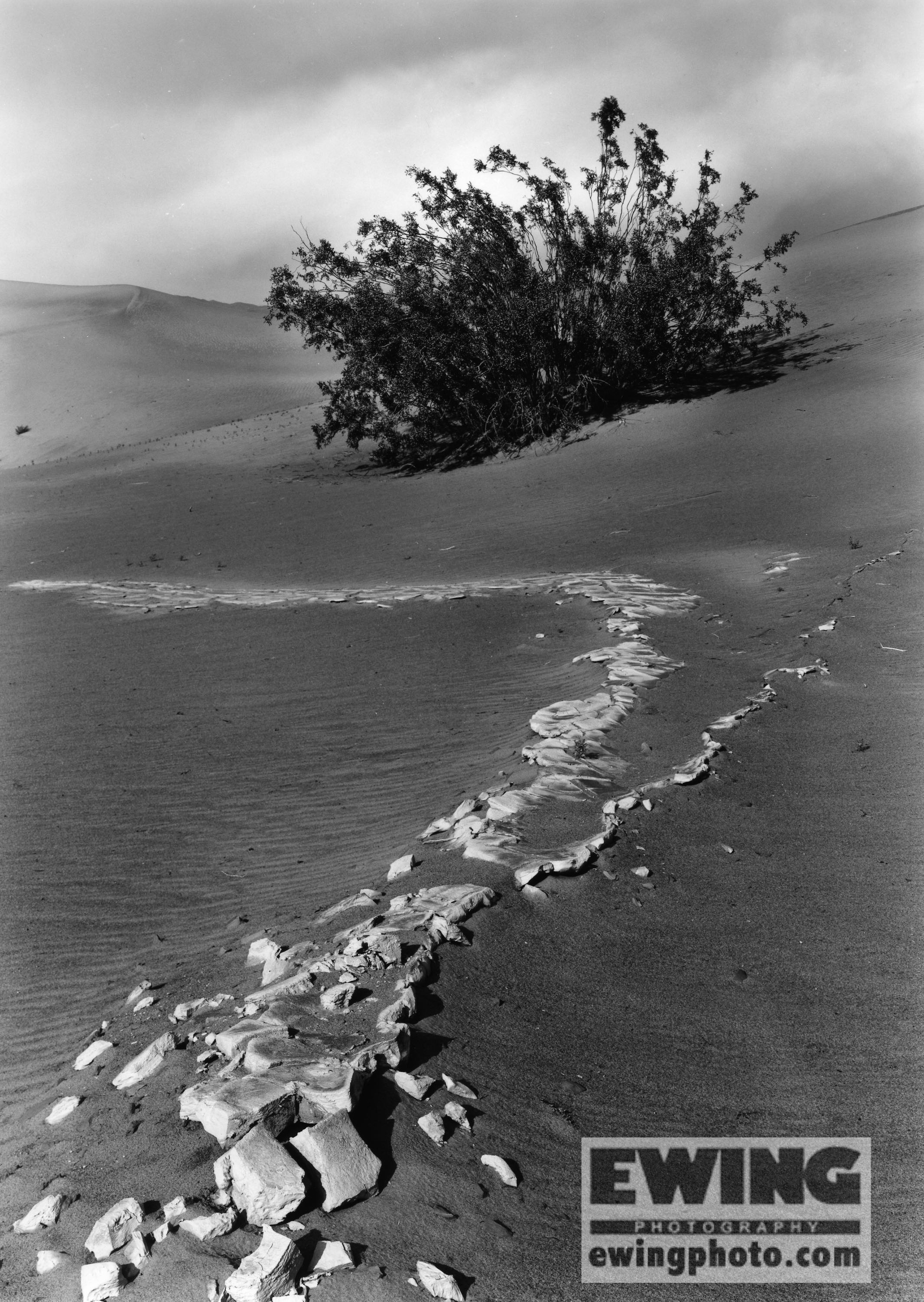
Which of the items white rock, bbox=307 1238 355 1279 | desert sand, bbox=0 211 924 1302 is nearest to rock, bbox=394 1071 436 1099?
desert sand, bbox=0 211 924 1302

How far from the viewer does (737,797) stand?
5.78 meters

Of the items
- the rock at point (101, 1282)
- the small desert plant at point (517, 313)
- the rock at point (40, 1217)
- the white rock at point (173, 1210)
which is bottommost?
the rock at point (40, 1217)

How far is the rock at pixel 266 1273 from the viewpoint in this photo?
8.16 feet

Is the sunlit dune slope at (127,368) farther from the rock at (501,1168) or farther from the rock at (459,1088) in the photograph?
the rock at (501,1168)

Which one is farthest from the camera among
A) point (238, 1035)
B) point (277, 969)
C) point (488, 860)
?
point (488, 860)

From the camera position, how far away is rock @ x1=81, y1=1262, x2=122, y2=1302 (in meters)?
2.56

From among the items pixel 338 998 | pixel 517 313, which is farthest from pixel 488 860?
pixel 517 313

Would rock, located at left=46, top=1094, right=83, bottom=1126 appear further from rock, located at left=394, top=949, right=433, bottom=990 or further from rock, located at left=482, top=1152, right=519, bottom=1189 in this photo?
rock, located at left=482, top=1152, right=519, bottom=1189

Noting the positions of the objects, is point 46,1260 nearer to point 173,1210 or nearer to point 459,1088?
point 173,1210

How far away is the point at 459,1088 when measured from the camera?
10.7 ft

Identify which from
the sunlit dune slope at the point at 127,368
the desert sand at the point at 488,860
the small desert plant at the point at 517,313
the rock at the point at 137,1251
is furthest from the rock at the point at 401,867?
the sunlit dune slope at the point at 127,368

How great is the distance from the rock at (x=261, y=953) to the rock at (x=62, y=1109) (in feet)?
2.99

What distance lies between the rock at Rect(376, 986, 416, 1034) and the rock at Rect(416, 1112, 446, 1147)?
404 mm

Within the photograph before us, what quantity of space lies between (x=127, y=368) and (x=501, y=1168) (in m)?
59.3
